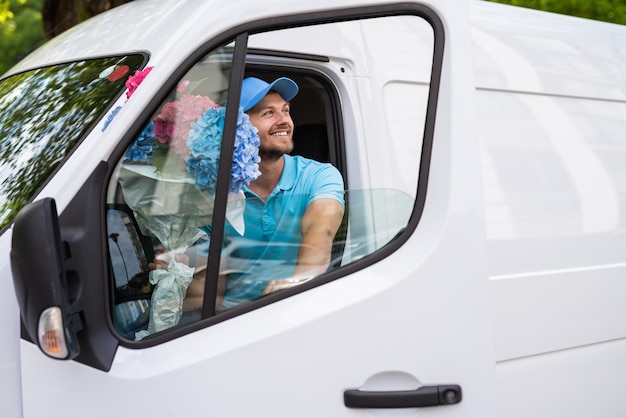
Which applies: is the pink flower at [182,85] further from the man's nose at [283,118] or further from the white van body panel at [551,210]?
the white van body panel at [551,210]

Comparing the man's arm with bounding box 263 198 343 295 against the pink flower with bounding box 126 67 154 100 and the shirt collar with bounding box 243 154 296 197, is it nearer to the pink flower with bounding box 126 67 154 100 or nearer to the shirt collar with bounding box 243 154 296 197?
the shirt collar with bounding box 243 154 296 197

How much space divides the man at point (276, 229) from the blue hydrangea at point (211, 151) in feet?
0.35

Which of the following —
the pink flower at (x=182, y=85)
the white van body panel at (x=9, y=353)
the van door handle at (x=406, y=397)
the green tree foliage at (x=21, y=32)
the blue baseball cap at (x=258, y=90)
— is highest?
the green tree foliage at (x=21, y=32)

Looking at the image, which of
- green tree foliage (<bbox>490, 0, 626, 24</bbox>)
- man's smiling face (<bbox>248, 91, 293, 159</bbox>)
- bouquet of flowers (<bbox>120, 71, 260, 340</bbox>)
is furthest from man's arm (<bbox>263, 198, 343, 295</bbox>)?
green tree foliage (<bbox>490, 0, 626, 24</bbox>)

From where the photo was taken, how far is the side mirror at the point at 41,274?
1.83m

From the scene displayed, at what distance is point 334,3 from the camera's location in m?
2.28

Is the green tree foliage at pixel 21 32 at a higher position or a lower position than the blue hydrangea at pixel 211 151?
higher

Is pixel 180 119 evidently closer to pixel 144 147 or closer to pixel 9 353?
pixel 144 147

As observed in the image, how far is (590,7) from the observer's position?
10.9 m

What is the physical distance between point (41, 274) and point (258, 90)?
1131 millimetres

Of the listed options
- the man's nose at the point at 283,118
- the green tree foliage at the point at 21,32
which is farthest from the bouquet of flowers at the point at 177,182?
the green tree foliage at the point at 21,32

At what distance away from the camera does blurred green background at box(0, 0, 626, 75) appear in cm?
638

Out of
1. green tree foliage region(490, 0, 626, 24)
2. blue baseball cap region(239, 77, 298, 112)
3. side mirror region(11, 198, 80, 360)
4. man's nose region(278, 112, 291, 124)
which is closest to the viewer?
side mirror region(11, 198, 80, 360)

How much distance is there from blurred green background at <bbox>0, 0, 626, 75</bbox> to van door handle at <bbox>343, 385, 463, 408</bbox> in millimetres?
2277
